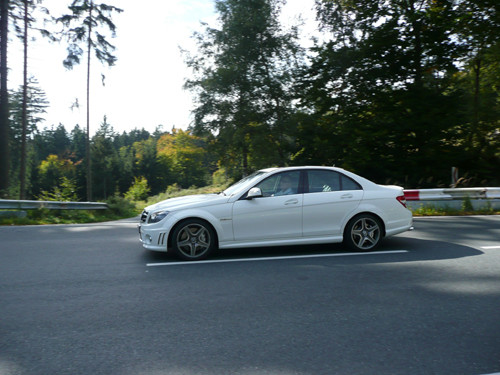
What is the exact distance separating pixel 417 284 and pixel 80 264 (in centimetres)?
511

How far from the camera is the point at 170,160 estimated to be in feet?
311

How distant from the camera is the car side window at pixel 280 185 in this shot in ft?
24.4

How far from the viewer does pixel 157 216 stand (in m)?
7.04

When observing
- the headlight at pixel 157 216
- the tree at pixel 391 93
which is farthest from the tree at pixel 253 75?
the headlight at pixel 157 216

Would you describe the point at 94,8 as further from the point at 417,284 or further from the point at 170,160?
the point at 170,160

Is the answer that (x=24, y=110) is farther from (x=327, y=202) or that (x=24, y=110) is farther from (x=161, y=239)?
(x=327, y=202)

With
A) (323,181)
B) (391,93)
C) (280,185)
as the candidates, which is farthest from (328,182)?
(391,93)

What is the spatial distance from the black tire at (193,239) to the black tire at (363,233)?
2450 mm

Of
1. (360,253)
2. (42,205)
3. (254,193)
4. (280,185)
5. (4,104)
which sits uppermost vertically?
(4,104)

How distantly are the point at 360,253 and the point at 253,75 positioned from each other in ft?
65.3

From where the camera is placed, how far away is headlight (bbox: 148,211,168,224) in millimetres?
7000

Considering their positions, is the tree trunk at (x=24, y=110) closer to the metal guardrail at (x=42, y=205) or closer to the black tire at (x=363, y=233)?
the metal guardrail at (x=42, y=205)

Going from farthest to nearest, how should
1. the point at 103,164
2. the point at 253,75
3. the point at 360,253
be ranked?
the point at 103,164
the point at 253,75
the point at 360,253

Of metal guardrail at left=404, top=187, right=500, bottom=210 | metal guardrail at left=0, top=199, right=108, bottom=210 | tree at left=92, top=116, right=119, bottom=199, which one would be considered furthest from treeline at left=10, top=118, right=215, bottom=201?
metal guardrail at left=404, top=187, right=500, bottom=210
